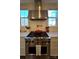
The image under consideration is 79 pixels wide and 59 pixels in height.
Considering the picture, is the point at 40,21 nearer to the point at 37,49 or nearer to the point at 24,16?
the point at 24,16

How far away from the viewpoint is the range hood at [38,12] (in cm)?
603

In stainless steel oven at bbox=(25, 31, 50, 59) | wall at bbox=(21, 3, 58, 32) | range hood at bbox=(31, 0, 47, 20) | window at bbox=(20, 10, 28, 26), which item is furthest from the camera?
window at bbox=(20, 10, 28, 26)

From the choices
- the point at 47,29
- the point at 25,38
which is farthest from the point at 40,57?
the point at 47,29

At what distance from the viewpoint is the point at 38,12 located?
6141 mm

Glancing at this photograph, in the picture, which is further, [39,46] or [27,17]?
[27,17]

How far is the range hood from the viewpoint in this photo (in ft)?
19.8

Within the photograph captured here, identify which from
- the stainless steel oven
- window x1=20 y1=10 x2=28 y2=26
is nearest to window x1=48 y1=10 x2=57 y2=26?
window x1=20 y1=10 x2=28 y2=26

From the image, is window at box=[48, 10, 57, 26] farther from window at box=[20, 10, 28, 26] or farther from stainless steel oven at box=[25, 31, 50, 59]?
stainless steel oven at box=[25, 31, 50, 59]
